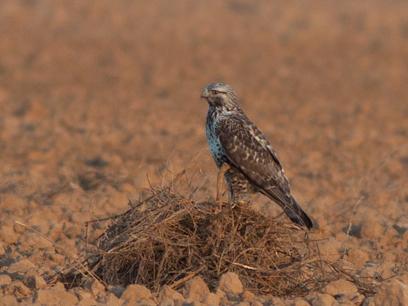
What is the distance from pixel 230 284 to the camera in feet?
22.4

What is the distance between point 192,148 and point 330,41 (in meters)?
11.7

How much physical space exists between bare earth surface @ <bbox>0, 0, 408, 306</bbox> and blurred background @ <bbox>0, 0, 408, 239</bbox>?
4cm

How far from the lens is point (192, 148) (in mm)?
13062

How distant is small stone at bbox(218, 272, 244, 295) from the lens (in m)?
6.81

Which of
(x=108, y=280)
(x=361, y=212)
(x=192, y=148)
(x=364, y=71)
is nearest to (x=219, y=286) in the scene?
(x=108, y=280)

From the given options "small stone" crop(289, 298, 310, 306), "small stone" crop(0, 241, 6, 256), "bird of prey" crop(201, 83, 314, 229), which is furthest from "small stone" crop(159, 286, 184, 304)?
"small stone" crop(0, 241, 6, 256)

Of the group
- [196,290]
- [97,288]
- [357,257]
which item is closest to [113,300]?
[97,288]

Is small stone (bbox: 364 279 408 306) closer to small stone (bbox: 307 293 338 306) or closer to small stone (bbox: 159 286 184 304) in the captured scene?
small stone (bbox: 307 293 338 306)

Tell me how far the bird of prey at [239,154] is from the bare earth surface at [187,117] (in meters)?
0.25

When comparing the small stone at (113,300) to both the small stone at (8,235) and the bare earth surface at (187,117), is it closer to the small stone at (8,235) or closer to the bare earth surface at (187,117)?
the bare earth surface at (187,117)

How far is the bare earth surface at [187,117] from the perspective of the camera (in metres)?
8.23

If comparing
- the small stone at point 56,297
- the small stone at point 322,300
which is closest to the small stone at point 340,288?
the small stone at point 322,300

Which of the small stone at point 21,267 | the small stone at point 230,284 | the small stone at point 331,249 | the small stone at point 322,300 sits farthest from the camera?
the small stone at point 331,249

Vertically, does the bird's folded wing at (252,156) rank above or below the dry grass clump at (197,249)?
above
